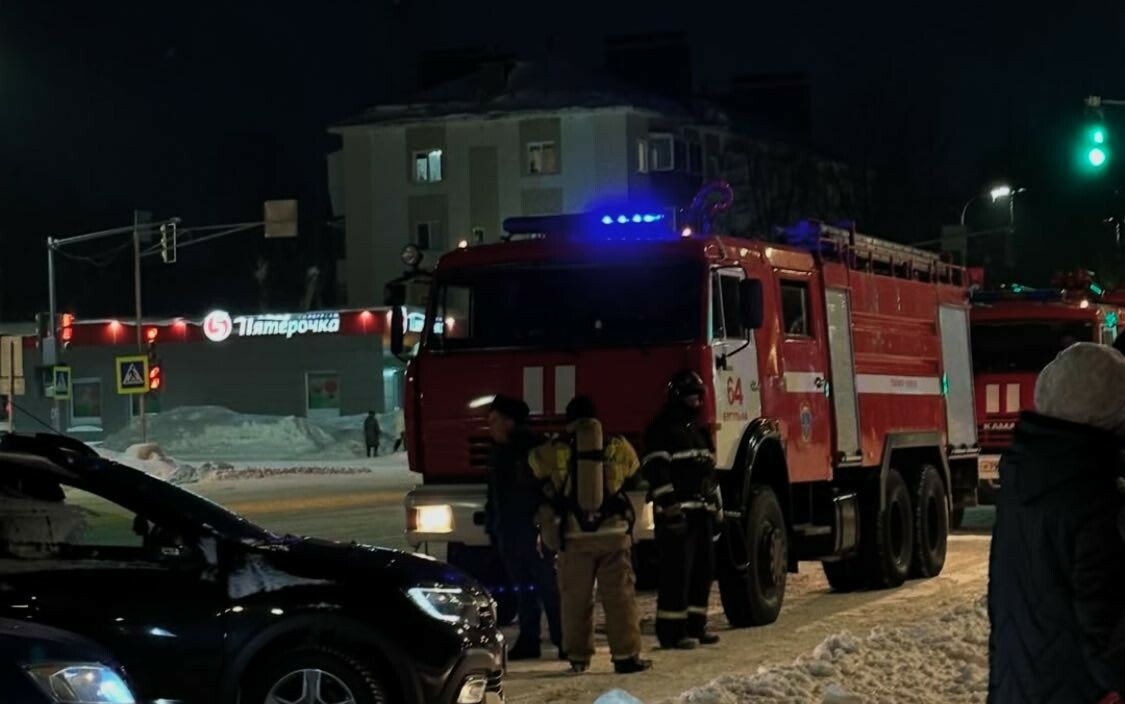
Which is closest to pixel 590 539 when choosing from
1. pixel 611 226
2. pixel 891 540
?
pixel 611 226

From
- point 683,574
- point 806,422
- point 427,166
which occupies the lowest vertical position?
point 683,574

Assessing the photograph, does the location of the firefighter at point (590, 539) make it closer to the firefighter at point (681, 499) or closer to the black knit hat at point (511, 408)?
the black knit hat at point (511, 408)

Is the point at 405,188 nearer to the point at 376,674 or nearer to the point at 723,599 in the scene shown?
the point at 723,599

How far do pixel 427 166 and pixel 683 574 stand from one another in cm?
6172

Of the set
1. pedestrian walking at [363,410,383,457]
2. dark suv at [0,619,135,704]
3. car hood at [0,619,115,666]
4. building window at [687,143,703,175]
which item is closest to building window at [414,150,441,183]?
building window at [687,143,703,175]

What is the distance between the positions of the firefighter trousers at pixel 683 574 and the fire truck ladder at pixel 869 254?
3.45m

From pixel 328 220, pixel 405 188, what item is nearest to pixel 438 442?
pixel 405 188

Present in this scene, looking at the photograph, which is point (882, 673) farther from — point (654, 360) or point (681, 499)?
point (654, 360)

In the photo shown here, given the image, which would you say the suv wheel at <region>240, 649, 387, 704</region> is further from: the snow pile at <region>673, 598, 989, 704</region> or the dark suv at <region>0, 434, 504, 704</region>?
the snow pile at <region>673, 598, 989, 704</region>

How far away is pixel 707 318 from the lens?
40.3 feet

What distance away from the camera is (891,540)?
1577 centimetres

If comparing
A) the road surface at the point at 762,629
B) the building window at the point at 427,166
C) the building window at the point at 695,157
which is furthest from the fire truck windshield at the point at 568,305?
the building window at the point at 695,157

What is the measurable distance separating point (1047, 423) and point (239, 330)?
6335cm

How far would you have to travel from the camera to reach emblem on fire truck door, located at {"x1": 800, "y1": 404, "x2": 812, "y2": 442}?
13913 millimetres
